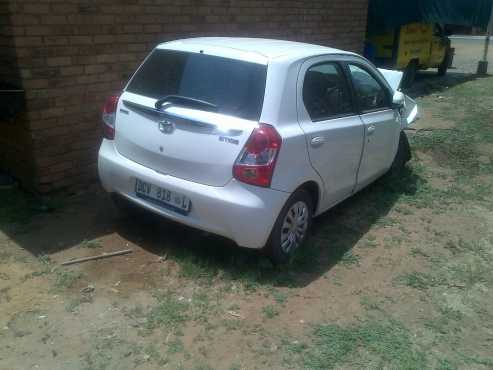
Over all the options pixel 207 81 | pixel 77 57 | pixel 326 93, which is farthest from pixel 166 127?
pixel 77 57

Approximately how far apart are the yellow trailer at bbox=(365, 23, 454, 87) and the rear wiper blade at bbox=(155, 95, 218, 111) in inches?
377

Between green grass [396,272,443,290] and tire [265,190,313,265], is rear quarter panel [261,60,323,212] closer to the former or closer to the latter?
tire [265,190,313,265]

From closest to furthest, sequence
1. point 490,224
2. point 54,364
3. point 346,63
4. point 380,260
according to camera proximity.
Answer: point 54,364
point 380,260
point 346,63
point 490,224

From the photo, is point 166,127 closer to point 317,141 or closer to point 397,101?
point 317,141

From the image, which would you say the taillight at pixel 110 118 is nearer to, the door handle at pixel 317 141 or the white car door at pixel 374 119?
the door handle at pixel 317 141

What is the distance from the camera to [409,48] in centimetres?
1321

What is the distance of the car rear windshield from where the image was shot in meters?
3.50

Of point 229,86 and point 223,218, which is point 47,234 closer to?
point 223,218

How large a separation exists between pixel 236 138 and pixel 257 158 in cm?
19

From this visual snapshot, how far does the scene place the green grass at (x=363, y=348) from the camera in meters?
2.98

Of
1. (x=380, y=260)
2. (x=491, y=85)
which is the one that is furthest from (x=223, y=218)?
(x=491, y=85)

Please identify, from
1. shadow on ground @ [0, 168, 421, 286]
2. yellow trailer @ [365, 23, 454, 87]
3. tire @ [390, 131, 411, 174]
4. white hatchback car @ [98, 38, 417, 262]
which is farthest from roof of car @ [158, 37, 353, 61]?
yellow trailer @ [365, 23, 454, 87]

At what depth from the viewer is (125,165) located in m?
3.84

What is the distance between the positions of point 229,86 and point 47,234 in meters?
2.03
